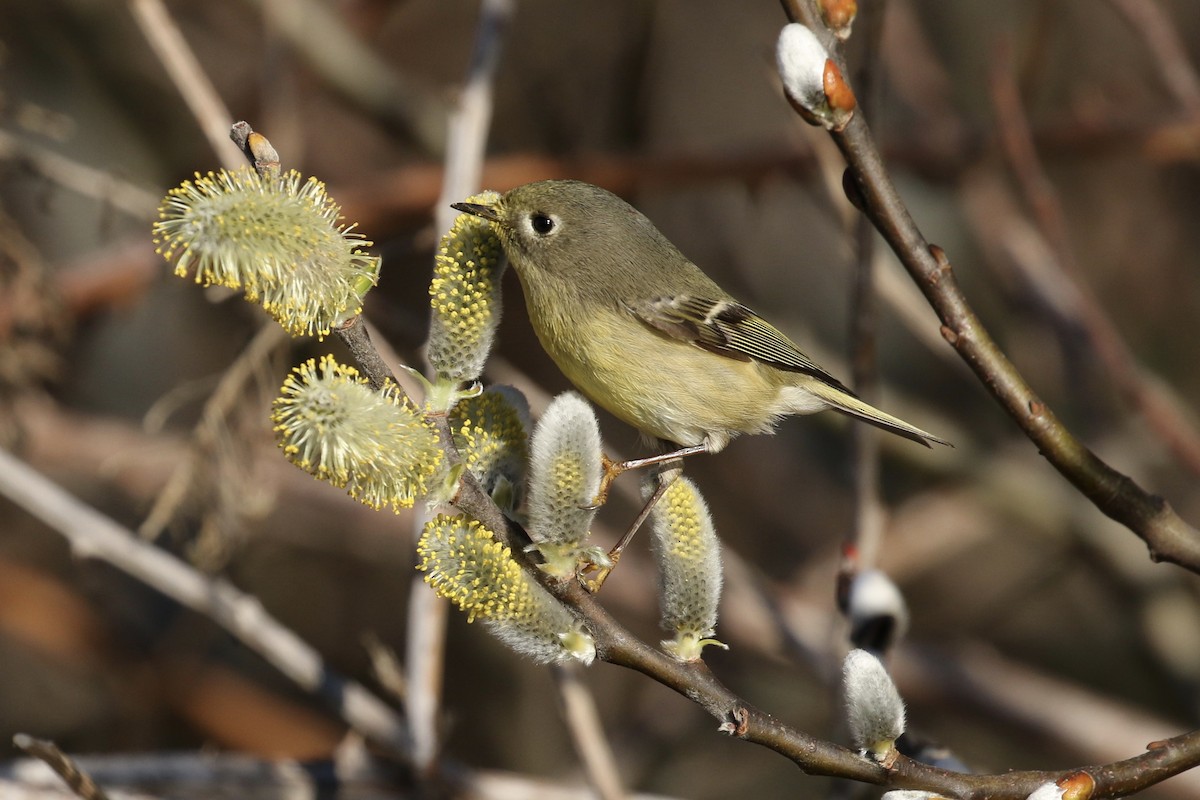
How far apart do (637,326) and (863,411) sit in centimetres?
→ 52

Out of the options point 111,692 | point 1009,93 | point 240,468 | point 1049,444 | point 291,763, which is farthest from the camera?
point 111,692

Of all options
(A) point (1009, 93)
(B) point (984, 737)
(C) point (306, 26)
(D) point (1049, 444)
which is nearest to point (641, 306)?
(D) point (1049, 444)

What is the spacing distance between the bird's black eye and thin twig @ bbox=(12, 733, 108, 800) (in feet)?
3.73

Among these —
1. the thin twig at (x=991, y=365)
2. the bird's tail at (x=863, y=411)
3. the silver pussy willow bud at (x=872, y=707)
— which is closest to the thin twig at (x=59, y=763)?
the silver pussy willow bud at (x=872, y=707)

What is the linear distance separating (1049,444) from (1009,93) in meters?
1.76

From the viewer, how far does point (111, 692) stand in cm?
398

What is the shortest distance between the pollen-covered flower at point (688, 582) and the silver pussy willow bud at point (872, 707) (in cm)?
17

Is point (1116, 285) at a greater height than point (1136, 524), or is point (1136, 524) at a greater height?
point (1116, 285)

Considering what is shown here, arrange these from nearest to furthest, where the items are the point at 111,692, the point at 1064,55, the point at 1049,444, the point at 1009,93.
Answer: the point at 1049,444 < the point at 1009,93 < the point at 111,692 < the point at 1064,55

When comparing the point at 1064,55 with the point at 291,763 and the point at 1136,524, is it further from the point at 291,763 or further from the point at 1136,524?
the point at 291,763

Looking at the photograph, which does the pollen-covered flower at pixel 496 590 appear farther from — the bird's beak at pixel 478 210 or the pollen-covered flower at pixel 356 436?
the bird's beak at pixel 478 210

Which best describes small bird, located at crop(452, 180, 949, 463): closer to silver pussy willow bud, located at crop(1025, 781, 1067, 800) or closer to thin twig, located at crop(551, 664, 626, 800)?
thin twig, located at crop(551, 664, 626, 800)

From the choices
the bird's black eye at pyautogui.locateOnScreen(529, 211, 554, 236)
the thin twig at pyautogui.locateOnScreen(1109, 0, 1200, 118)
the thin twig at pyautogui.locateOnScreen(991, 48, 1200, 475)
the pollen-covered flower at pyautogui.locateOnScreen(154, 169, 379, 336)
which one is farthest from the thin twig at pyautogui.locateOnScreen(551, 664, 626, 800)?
the thin twig at pyautogui.locateOnScreen(1109, 0, 1200, 118)

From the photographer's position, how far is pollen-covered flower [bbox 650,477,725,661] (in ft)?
4.35
